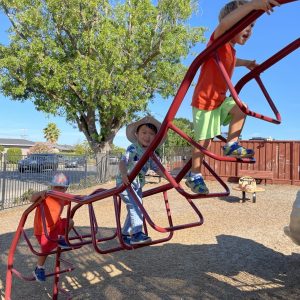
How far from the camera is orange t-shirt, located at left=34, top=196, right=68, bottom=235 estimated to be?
3650 mm

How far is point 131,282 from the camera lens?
175 inches

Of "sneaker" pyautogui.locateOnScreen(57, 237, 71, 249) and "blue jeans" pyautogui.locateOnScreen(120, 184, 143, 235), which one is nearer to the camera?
"blue jeans" pyautogui.locateOnScreen(120, 184, 143, 235)

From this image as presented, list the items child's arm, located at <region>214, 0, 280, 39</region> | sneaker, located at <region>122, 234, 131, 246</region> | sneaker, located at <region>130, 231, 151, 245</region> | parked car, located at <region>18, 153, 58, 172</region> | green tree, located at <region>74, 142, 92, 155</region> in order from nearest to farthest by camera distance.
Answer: child's arm, located at <region>214, 0, 280, 39</region>
sneaker, located at <region>130, 231, 151, 245</region>
sneaker, located at <region>122, 234, 131, 246</region>
parked car, located at <region>18, 153, 58, 172</region>
green tree, located at <region>74, 142, 92, 155</region>

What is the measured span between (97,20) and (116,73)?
81.3 inches

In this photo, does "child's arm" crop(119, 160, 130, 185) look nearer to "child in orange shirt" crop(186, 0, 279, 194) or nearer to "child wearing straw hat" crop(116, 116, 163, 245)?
"child wearing straw hat" crop(116, 116, 163, 245)

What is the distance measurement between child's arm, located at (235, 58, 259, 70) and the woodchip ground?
2588 millimetres

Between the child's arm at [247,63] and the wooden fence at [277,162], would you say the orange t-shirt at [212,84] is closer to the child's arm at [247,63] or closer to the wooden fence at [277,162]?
the child's arm at [247,63]

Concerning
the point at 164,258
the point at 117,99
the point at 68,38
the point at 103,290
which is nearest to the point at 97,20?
the point at 68,38

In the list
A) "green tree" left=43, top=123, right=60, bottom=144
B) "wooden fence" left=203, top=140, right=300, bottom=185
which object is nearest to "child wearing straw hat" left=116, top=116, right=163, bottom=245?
"wooden fence" left=203, top=140, right=300, bottom=185

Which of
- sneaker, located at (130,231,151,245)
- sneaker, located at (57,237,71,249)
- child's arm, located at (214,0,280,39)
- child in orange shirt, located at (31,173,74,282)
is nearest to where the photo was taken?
child's arm, located at (214,0,280,39)

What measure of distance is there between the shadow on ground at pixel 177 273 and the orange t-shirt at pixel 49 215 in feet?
3.03

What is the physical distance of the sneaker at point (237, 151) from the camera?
1.97 m

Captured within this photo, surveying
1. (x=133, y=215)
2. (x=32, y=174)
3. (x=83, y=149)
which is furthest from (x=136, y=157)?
(x=83, y=149)

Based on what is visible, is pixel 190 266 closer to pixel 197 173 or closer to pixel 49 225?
pixel 49 225
